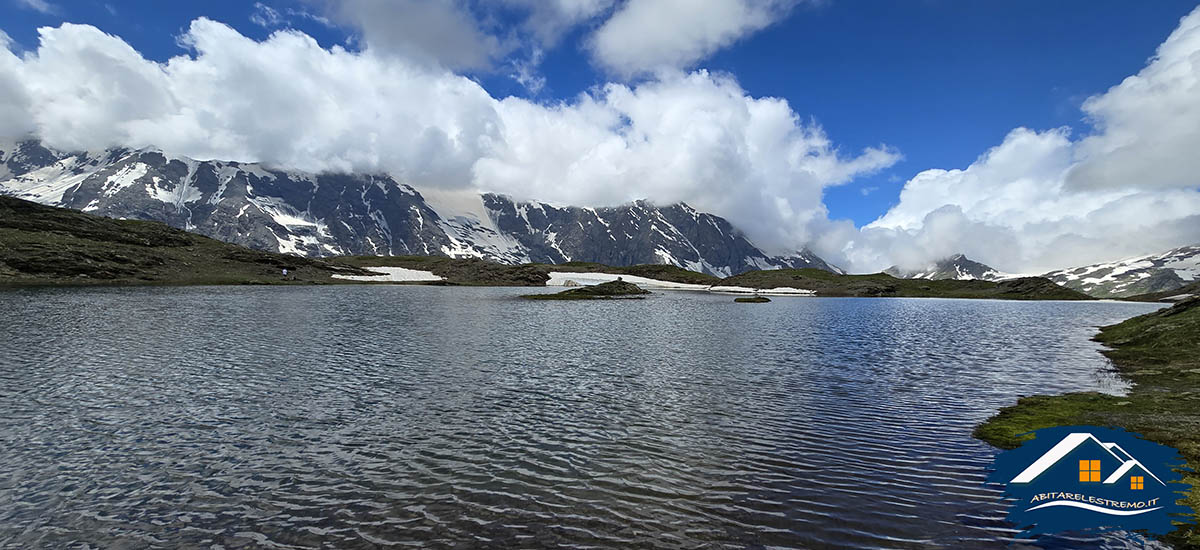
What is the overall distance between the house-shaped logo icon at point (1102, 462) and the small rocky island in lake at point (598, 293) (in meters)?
136

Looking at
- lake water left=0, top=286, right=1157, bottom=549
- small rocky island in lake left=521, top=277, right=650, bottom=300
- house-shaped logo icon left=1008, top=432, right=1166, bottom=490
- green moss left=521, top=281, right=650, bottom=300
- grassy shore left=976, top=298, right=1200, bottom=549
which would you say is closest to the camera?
house-shaped logo icon left=1008, top=432, right=1166, bottom=490

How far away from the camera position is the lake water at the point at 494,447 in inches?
580

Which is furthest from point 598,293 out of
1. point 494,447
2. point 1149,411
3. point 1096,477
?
point 1096,477

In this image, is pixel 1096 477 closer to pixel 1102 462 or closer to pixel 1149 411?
pixel 1102 462

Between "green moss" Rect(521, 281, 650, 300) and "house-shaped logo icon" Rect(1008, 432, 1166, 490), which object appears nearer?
"house-shaped logo icon" Rect(1008, 432, 1166, 490)

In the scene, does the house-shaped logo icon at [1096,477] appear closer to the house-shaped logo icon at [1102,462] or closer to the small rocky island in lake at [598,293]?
the house-shaped logo icon at [1102,462]

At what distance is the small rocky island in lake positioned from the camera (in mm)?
151613

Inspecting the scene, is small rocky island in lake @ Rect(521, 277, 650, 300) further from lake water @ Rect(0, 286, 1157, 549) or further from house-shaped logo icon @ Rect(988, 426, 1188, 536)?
house-shaped logo icon @ Rect(988, 426, 1188, 536)

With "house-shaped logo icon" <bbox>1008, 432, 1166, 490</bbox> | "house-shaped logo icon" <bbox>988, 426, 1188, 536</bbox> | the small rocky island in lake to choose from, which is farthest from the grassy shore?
the small rocky island in lake

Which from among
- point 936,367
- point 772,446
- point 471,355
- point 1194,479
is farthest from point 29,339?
point 936,367

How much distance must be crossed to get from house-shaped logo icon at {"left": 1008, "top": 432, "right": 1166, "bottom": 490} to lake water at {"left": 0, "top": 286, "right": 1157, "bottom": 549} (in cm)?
303

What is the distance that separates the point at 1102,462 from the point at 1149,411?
19.5m

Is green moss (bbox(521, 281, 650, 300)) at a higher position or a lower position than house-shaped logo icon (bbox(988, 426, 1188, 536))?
higher

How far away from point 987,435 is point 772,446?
963cm
